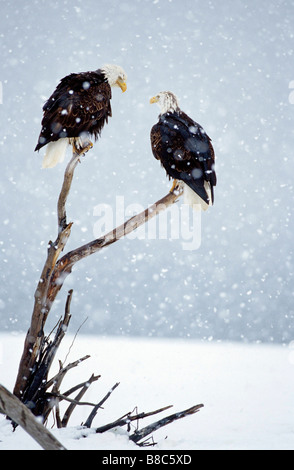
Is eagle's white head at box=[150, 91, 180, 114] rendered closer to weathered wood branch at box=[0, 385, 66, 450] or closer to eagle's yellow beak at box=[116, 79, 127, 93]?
eagle's yellow beak at box=[116, 79, 127, 93]

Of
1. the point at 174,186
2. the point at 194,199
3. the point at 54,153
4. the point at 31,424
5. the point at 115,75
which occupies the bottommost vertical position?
the point at 31,424

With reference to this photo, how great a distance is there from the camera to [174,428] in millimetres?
4730

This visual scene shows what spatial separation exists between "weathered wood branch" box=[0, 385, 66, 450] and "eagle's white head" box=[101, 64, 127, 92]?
3.00 metres

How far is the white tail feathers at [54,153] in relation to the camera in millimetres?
3850

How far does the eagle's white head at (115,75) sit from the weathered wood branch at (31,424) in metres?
3.00

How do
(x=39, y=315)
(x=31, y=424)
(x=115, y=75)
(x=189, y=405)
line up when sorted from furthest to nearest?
(x=189, y=405)
(x=115, y=75)
(x=39, y=315)
(x=31, y=424)

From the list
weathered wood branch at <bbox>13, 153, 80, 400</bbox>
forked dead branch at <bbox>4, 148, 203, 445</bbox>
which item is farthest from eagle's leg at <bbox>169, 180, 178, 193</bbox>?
weathered wood branch at <bbox>13, 153, 80, 400</bbox>

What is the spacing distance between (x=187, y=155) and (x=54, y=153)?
1131 millimetres

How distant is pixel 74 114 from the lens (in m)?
3.75

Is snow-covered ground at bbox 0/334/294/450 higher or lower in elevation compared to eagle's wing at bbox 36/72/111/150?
lower

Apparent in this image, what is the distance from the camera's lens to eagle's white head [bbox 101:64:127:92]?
4.17m

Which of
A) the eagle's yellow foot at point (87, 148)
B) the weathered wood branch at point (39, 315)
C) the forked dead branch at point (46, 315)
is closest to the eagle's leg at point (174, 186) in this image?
the forked dead branch at point (46, 315)

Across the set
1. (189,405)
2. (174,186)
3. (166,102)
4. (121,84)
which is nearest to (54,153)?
(121,84)

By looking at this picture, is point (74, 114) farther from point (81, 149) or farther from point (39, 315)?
point (39, 315)
